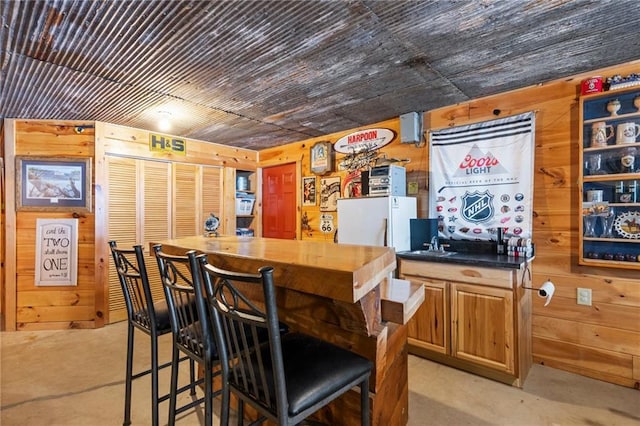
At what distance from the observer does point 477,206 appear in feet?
9.84

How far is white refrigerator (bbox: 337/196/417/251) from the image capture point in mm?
2975

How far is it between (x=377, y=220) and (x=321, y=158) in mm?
1586

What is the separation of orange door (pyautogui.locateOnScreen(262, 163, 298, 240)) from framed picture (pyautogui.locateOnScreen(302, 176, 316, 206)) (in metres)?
0.18

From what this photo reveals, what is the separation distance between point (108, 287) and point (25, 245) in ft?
3.18

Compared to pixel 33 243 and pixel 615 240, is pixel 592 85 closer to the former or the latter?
pixel 615 240

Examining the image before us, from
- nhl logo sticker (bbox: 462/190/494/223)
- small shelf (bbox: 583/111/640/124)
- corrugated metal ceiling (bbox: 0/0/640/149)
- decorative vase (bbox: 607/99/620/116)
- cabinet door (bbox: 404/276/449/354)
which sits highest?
corrugated metal ceiling (bbox: 0/0/640/149)

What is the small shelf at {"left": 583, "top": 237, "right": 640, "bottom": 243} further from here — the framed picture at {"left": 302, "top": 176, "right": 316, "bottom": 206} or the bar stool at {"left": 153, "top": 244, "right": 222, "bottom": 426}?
the framed picture at {"left": 302, "top": 176, "right": 316, "bottom": 206}

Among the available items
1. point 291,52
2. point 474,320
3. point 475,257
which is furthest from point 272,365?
point 475,257

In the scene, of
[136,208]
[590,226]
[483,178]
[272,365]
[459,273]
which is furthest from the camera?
[136,208]

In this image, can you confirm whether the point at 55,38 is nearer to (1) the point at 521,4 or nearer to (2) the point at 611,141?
(1) the point at 521,4

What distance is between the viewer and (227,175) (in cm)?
485

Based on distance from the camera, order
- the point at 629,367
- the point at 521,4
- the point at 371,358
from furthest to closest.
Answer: the point at 629,367 → the point at 521,4 → the point at 371,358

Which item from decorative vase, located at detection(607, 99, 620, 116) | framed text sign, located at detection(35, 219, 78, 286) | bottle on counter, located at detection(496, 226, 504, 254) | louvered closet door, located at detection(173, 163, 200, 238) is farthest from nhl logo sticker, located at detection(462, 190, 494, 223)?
framed text sign, located at detection(35, 219, 78, 286)

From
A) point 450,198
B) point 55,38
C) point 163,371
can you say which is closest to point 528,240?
point 450,198
